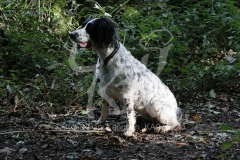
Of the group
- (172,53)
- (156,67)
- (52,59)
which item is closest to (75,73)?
(52,59)

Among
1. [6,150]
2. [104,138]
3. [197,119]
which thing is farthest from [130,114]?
[6,150]

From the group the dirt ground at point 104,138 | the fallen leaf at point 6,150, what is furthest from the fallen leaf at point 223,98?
the fallen leaf at point 6,150

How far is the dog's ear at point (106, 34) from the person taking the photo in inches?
164

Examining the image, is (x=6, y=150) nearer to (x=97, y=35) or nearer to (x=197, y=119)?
(x=97, y=35)

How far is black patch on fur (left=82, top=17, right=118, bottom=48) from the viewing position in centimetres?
418

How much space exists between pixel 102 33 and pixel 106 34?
5cm

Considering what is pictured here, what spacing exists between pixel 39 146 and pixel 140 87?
1.37 m

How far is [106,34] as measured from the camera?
13.7ft

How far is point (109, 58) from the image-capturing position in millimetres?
4250

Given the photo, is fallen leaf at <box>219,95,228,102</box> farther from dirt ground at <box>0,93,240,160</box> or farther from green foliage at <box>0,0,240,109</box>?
dirt ground at <box>0,93,240,160</box>

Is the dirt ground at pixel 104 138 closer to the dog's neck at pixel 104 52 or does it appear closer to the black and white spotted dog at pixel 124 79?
the black and white spotted dog at pixel 124 79

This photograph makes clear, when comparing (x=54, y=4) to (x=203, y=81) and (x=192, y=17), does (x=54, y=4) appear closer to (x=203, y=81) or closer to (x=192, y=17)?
(x=192, y=17)

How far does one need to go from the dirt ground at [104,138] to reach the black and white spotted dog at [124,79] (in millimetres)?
236

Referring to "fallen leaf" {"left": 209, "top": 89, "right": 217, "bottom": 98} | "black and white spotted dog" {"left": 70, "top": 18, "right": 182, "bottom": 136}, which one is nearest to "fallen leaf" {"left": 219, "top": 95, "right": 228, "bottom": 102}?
"fallen leaf" {"left": 209, "top": 89, "right": 217, "bottom": 98}
